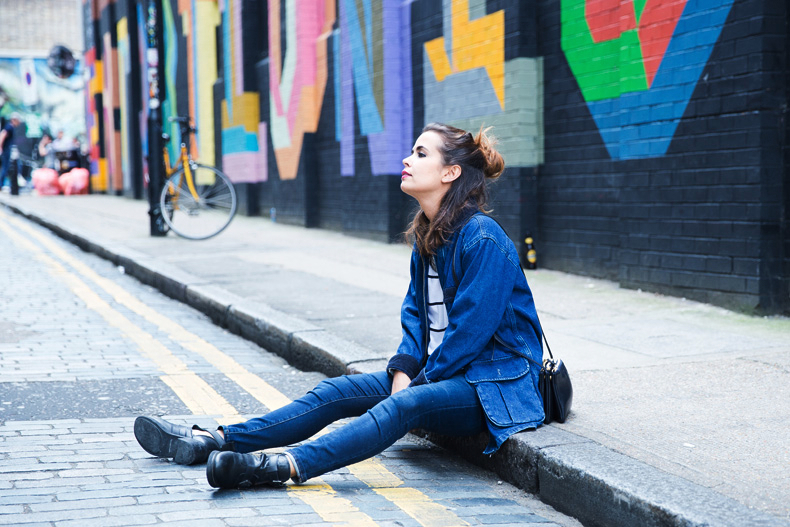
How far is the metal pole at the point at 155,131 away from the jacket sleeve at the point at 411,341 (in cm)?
1007

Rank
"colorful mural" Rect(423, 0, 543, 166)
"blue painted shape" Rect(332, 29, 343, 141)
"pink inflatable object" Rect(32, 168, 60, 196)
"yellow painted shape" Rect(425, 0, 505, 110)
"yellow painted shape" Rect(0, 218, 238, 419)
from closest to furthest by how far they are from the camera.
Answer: "yellow painted shape" Rect(0, 218, 238, 419), "colorful mural" Rect(423, 0, 543, 166), "yellow painted shape" Rect(425, 0, 505, 110), "blue painted shape" Rect(332, 29, 343, 141), "pink inflatable object" Rect(32, 168, 60, 196)

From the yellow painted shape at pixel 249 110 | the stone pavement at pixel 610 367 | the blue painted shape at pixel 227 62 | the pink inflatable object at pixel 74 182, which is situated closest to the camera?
the stone pavement at pixel 610 367

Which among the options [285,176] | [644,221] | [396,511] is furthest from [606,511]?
[285,176]

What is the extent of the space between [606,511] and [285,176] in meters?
13.8

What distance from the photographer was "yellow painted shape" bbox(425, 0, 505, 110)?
379 inches

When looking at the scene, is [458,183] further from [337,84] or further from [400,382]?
[337,84]

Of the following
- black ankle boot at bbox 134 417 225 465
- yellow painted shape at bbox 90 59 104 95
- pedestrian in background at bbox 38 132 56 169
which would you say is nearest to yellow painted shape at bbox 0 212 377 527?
black ankle boot at bbox 134 417 225 465

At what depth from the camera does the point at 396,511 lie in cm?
337

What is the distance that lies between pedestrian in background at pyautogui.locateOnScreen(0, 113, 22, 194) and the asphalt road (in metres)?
23.1

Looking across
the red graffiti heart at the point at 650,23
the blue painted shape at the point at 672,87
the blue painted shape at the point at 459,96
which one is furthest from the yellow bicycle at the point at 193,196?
the blue painted shape at the point at 672,87

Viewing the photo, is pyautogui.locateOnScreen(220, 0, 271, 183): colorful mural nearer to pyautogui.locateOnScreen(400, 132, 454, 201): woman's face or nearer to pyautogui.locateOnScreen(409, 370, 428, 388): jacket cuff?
pyautogui.locateOnScreen(400, 132, 454, 201): woman's face

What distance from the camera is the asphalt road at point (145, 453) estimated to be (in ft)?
10.9

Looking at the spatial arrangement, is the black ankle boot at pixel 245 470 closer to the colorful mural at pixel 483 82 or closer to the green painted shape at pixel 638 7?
the green painted shape at pixel 638 7

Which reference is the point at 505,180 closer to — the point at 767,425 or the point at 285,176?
the point at 767,425
